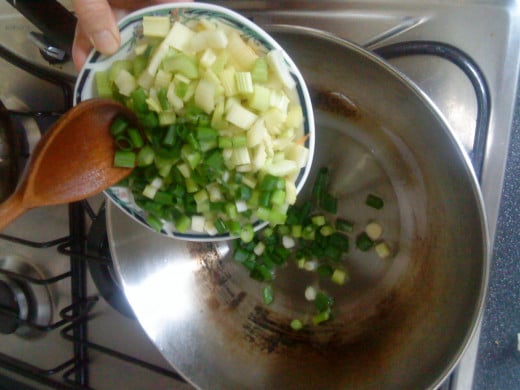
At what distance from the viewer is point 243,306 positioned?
3.34ft

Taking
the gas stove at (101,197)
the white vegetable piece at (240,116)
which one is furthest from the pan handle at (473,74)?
the white vegetable piece at (240,116)

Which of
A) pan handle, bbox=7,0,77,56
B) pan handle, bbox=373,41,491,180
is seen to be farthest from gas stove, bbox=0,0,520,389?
pan handle, bbox=7,0,77,56

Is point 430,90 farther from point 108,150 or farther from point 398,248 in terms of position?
point 108,150

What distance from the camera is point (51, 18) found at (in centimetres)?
78

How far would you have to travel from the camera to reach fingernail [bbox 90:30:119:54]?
2.13ft

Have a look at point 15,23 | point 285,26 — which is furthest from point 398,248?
point 15,23

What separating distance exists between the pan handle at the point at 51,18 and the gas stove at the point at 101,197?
0.50 ft

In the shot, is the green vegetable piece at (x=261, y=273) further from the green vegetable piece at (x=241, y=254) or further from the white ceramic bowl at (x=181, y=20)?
the white ceramic bowl at (x=181, y=20)

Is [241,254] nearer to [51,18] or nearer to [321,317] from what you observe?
[321,317]

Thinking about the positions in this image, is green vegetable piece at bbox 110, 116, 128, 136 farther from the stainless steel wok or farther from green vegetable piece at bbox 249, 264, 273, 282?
green vegetable piece at bbox 249, 264, 273, 282

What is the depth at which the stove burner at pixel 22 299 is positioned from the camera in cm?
104

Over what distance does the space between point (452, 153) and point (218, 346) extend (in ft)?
1.99

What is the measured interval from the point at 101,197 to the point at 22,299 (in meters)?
0.32

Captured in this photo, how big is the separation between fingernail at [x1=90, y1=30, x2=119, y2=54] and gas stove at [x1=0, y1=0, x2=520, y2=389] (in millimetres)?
304
